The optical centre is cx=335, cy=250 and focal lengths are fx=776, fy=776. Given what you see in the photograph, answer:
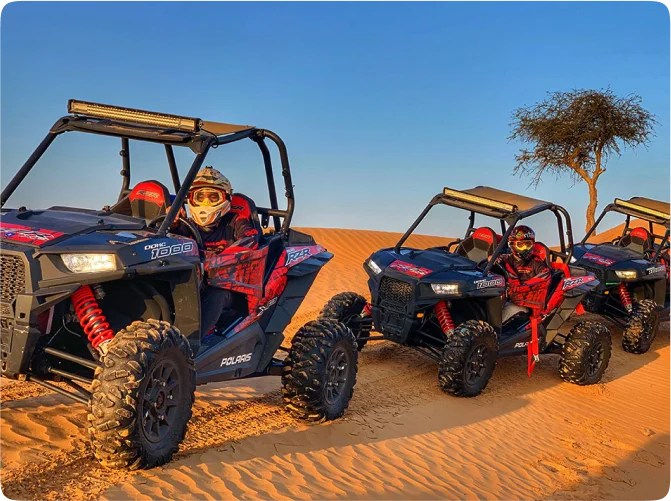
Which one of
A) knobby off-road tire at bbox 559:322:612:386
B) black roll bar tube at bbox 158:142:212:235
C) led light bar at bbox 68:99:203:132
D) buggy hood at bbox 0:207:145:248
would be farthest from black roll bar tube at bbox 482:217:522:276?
buggy hood at bbox 0:207:145:248

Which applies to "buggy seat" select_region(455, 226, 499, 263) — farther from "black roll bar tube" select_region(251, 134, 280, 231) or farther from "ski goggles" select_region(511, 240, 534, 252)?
"black roll bar tube" select_region(251, 134, 280, 231)

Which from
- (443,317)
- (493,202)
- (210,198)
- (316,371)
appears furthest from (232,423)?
(493,202)

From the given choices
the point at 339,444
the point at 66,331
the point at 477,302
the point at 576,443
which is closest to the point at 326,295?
the point at 477,302

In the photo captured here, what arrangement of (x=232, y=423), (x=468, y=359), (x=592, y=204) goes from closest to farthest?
(x=232, y=423), (x=468, y=359), (x=592, y=204)

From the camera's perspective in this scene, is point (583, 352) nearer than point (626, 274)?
Yes

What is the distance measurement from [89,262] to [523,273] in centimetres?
685

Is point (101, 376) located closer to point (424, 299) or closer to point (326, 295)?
point (424, 299)

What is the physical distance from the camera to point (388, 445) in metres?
6.57

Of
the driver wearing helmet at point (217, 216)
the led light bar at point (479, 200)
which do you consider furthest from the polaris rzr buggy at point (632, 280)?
the driver wearing helmet at point (217, 216)

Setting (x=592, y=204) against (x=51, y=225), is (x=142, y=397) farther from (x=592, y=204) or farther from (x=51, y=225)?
(x=592, y=204)

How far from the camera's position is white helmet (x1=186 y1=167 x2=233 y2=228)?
6.10 metres

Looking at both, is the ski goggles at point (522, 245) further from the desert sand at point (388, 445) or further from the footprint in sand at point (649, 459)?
the footprint in sand at point (649, 459)

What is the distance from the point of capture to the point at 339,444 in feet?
20.5

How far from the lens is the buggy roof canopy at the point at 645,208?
1369 centimetres
